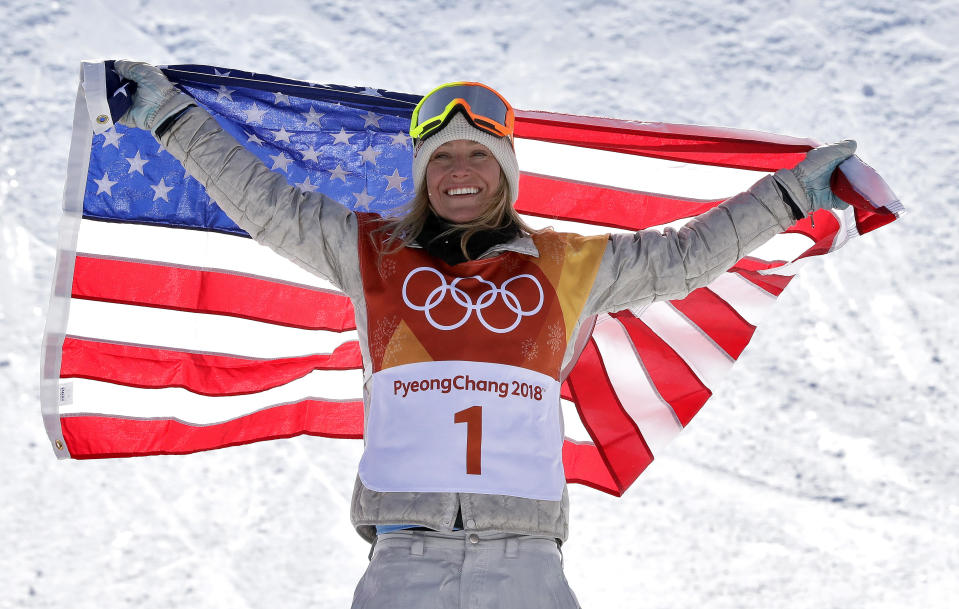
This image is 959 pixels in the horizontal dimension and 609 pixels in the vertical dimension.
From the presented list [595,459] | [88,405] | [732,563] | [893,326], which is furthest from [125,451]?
[893,326]

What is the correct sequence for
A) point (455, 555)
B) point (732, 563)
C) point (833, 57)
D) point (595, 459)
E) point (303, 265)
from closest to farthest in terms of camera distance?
point (455, 555), point (303, 265), point (595, 459), point (732, 563), point (833, 57)

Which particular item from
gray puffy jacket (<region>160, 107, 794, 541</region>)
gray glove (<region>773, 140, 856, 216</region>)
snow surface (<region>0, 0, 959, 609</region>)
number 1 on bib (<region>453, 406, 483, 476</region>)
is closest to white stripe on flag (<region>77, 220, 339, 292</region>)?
gray puffy jacket (<region>160, 107, 794, 541</region>)

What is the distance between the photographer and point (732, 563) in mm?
6590

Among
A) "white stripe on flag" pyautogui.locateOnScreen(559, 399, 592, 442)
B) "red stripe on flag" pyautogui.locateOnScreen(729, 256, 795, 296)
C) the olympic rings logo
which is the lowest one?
the olympic rings logo

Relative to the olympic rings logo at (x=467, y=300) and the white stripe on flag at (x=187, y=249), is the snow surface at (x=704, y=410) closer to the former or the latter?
the white stripe on flag at (x=187, y=249)

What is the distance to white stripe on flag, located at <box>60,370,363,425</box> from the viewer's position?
378 cm

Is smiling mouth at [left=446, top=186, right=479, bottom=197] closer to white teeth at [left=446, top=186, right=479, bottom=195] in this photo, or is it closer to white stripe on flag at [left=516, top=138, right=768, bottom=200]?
white teeth at [left=446, top=186, right=479, bottom=195]

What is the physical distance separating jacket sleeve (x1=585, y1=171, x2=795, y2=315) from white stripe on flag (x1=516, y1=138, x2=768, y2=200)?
1.00 meters

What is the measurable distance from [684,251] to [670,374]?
1208mm

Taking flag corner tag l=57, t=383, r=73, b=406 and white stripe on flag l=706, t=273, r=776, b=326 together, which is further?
white stripe on flag l=706, t=273, r=776, b=326

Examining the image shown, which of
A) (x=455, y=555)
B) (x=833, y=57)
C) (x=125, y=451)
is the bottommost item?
(x=455, y=555)

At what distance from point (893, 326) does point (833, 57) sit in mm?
2645

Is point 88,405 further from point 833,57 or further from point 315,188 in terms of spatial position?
point 833,57

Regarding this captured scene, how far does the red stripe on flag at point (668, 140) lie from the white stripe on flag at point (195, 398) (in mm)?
1054
